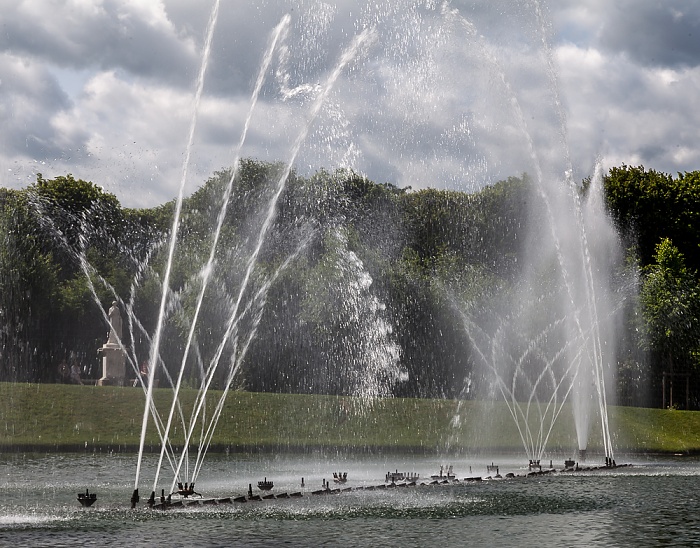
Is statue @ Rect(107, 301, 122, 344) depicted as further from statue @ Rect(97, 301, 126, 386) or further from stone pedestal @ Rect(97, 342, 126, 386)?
stone pedestal @ Rect(97, 342, 126, 386)

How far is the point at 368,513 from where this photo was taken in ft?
73.3

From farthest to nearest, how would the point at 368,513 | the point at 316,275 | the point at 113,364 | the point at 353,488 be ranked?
the point at 316,275
the point at 113,364
the point at 353,488
the point at 368,513

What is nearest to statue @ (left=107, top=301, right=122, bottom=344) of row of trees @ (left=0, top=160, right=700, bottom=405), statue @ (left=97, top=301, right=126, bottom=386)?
statue @ (left=97, top=301, right=126, bottom=386)

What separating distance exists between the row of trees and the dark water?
28.0 metres

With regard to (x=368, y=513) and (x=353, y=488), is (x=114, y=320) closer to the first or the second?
(x=353, y=488)

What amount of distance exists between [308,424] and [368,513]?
2709 centimetres

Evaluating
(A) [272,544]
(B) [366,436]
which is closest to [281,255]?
(B) [366,436]

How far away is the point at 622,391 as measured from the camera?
64250 mm

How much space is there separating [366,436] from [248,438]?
5.91 meters

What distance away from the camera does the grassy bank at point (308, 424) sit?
4375 centimetres

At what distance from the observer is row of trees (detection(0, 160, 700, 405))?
6106 centimetres

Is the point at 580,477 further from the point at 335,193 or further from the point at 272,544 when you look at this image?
the point at 335,193

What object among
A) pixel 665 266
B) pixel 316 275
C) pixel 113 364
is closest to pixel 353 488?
pixel 316 275

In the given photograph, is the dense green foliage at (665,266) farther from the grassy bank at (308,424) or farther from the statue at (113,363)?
the statue at (113,363)
